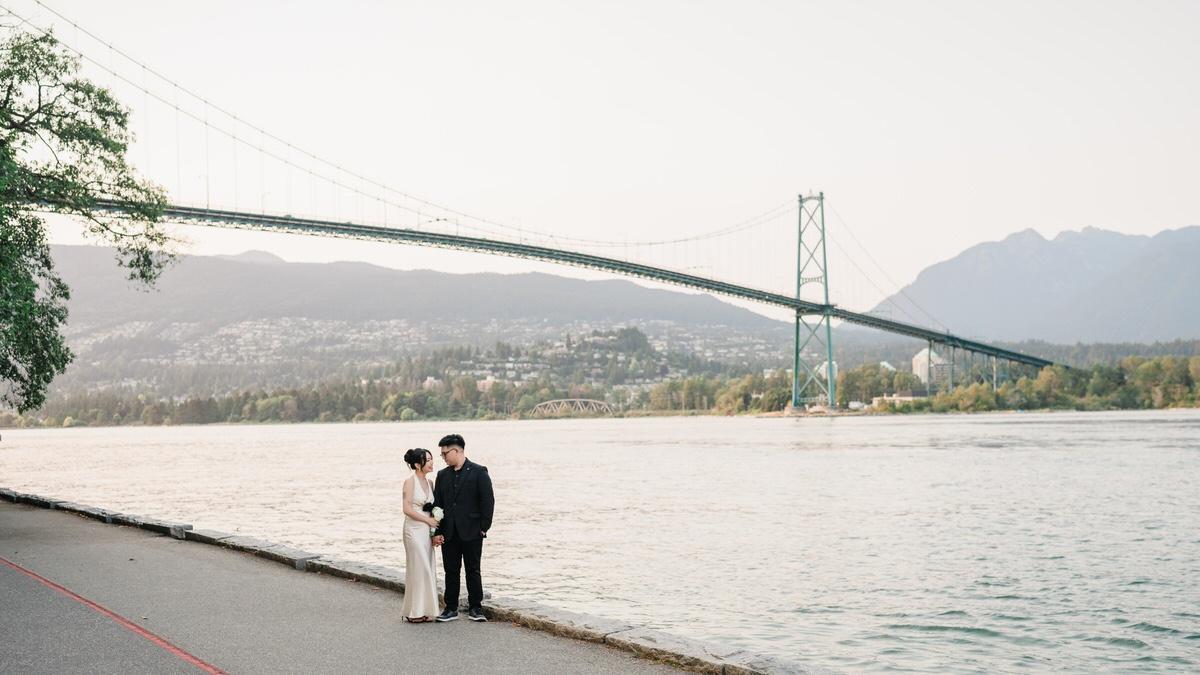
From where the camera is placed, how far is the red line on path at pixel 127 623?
7.27 meters

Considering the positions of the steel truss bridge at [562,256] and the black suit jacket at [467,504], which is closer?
the black suit jacket at [467,504]

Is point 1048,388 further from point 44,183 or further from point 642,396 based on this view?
point 44,183

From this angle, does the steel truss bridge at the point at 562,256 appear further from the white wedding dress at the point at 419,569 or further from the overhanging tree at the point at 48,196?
the white wedding dress at the point at 419,569

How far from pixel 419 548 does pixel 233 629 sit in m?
1.50

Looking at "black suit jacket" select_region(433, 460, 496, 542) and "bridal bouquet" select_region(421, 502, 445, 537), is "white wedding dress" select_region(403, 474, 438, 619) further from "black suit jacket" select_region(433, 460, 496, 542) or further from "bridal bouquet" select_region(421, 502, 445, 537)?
"black suit jacket" select_region(433, 460, 496, 542)

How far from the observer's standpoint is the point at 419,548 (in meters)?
8.71

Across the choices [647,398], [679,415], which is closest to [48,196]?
[679,415]

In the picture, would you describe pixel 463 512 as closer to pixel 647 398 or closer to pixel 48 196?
pixel 48 196

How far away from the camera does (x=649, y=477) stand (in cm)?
4162

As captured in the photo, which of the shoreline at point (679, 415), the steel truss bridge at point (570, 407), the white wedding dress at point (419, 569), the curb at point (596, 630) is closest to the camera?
the curb at point (596, 630)

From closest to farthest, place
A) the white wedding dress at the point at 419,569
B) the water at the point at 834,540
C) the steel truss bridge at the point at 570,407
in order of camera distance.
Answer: the white wedding dress at the point at 419,569 → the water at the point at 834,540 → the steel truss bridge at the point at 570,407

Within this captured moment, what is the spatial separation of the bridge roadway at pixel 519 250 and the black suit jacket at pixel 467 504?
40345mm

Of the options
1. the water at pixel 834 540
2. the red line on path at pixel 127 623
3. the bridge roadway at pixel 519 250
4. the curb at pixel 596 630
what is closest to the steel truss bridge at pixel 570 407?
the bridge roadway at pixel 519 250

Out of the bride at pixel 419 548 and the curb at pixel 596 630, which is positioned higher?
the bride at pixel 419 548
